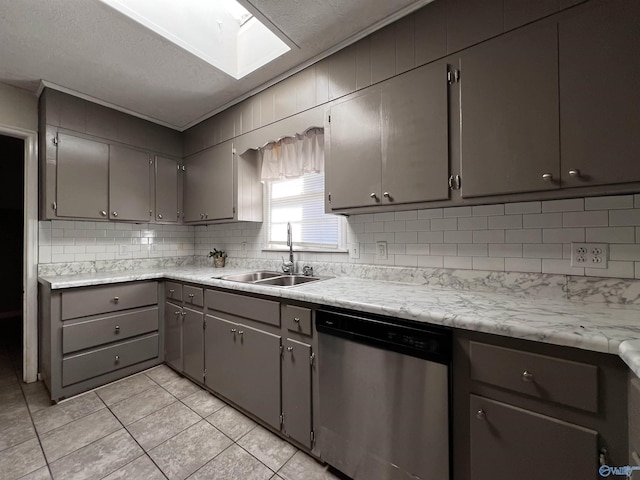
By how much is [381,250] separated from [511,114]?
107 cm

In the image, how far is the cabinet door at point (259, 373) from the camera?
5.50ft

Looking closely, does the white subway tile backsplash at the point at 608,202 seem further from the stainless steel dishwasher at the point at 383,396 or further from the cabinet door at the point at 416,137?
the stainless steel dishwasher at the point at 383,396

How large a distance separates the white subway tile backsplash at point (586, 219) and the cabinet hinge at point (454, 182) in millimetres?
541

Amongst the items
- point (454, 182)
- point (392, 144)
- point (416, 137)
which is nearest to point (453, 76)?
point (416, 137)

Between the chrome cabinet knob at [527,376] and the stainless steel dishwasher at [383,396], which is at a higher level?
the chrome cabinet knob at [527,376]

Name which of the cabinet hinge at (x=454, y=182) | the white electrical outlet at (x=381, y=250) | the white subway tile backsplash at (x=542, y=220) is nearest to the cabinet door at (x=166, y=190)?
the white electrical outlet at (x=381, y=250)

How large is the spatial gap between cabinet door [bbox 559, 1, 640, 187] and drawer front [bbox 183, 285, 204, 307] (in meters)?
2.37

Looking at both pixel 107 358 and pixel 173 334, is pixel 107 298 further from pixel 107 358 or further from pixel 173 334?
pixel 173 334

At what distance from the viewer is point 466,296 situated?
1.42 metres

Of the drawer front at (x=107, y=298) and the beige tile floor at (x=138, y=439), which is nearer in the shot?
the beige tile floor at (x=138, y=439)

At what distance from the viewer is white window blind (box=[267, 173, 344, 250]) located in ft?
7.75

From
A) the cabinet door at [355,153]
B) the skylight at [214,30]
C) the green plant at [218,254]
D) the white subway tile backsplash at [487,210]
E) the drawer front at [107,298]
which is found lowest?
the drawer front at [107,298]

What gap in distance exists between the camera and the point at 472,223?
1.62m

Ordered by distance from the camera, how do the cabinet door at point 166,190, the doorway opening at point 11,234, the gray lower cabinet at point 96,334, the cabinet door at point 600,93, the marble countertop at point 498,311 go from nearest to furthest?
the marble countertop at point 498,311 → the cabinet door at point 600,93 → the gray lower cabinet at point 96,334 → the cabinet door at point 166,190 → the doorway opening at point 11,234
